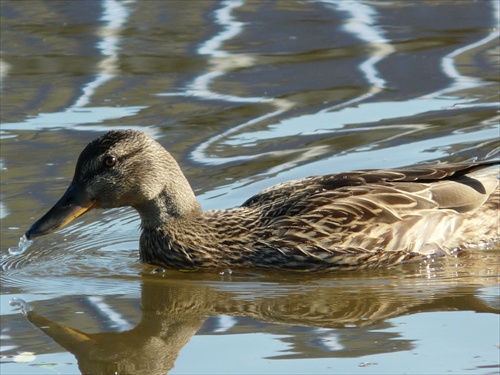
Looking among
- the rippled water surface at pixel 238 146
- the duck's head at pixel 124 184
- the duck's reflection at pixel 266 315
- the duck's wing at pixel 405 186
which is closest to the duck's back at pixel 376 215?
the duck's wing at pixel 405 186

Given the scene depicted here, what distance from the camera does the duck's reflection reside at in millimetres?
7734

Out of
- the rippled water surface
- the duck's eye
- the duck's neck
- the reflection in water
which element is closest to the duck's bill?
the duck's eye

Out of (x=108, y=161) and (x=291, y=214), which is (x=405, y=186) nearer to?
(x=291, y=214)

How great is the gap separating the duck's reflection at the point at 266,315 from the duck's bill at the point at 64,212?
73cm

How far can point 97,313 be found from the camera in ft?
28.2

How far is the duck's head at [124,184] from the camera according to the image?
31.1ft

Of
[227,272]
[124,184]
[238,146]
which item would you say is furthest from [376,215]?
[238,146]

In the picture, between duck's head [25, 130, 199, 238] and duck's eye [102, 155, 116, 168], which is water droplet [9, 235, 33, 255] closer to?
duck's head [25, 130, 199, 238]

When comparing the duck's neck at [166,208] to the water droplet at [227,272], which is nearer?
the water droplet at [227,272]

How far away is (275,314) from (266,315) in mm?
63

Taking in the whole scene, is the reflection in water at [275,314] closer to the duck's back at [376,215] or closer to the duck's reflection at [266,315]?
the duck's reflection at [266,315]

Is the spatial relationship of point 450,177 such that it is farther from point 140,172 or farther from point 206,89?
point 206,89

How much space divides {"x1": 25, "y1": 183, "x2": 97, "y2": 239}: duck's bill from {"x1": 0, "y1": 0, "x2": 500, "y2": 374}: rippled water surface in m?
0.36

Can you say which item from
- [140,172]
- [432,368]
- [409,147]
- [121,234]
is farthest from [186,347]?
[409,147]
